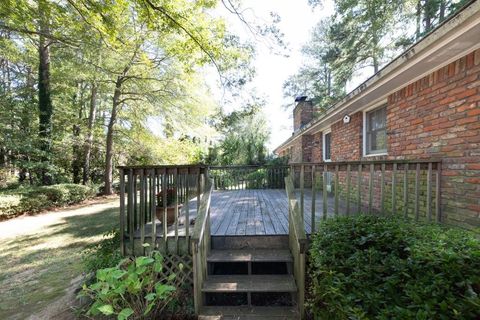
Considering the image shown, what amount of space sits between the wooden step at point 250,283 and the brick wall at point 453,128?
225 centimetres

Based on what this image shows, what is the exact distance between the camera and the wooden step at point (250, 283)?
2.72 metres

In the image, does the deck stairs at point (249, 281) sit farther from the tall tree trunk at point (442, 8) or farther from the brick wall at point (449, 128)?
the tall tree trunk at point (442, 8)

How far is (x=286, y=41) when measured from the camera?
538 centimetres

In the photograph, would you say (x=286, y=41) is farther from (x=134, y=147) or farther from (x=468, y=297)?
(x=134, y=147)

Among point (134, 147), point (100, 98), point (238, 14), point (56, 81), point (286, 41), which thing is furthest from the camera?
point (100, 98)

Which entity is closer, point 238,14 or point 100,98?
point 238,14

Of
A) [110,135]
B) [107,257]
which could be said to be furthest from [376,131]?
[110,135]

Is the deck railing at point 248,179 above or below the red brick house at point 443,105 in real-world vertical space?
below

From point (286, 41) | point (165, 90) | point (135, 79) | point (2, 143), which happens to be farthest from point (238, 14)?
point (2, 143)

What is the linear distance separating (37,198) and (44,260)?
6.02 m

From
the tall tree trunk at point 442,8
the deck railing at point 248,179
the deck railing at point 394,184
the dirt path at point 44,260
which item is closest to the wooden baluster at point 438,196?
the deck railing at point 394,184

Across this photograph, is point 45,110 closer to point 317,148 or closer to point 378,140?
point 317,148

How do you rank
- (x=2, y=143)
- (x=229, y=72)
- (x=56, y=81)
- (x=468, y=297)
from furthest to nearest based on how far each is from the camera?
(x=56, y=81), (x=2, y=143), (x=229, y=72), (x=468, y=297)

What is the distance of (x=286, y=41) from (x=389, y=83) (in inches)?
96.3
